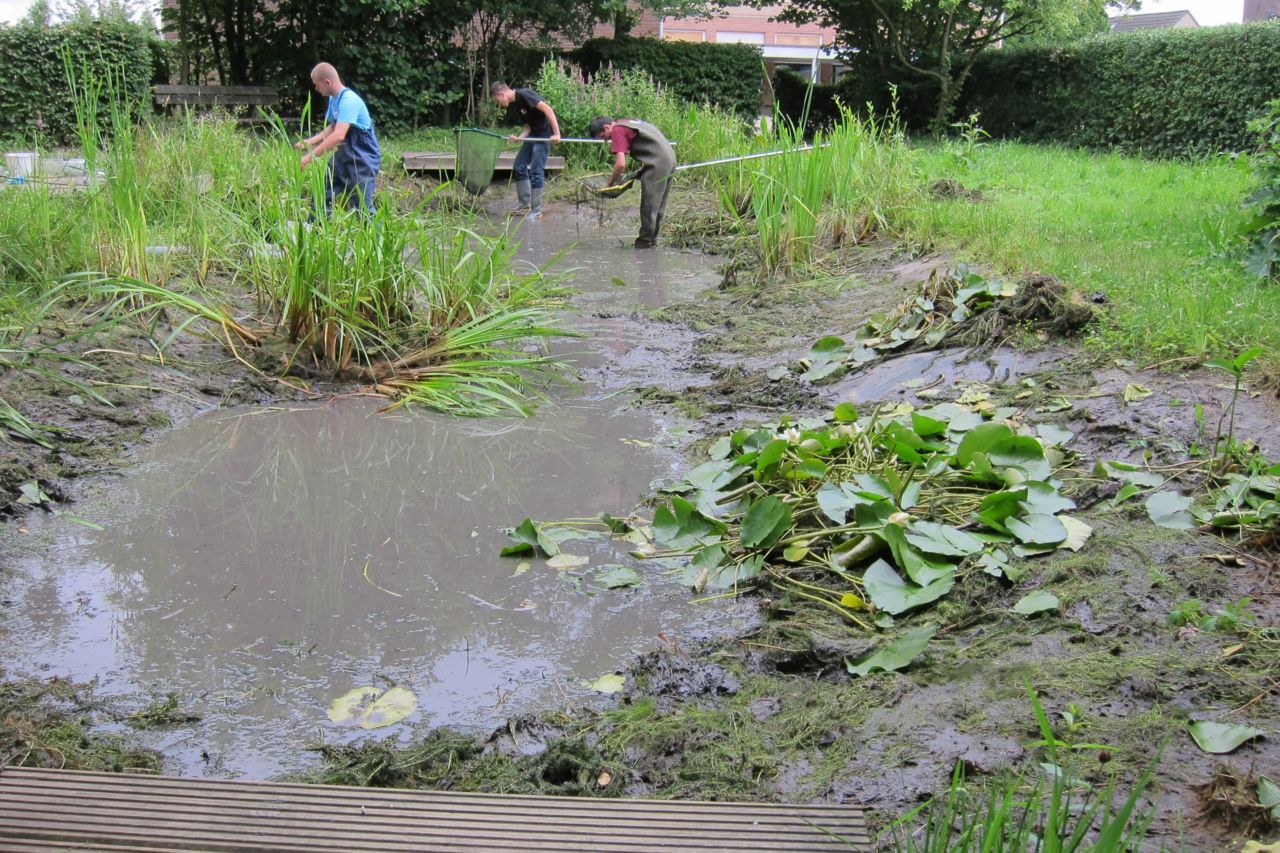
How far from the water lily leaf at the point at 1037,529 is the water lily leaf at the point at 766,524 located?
30.3 inches

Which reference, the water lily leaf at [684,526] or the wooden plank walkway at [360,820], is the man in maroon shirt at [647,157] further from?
the wooden plank walkway at [360,820]

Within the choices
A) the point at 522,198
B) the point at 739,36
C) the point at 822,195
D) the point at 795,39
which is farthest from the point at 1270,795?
the point at 739,36

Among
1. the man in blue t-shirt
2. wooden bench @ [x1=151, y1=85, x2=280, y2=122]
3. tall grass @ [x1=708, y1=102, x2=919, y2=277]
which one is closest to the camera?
the man in blue t-shirt

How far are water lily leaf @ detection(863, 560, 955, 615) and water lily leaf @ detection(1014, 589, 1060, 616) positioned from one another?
0.23 m

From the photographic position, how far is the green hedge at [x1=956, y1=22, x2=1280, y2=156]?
45.9 feet

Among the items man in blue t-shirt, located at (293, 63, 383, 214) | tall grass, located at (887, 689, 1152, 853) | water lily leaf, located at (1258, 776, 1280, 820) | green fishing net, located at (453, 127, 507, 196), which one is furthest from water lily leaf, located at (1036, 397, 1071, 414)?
green fishing net, located at (453, 127, 507, 196)

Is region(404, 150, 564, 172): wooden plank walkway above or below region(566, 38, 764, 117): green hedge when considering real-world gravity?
below

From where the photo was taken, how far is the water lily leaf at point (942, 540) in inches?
138

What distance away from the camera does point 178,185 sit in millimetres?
7465

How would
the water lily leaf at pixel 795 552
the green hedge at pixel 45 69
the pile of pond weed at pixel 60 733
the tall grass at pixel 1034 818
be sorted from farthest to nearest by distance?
the green hedge at pixel 45 69 → the water lily leaf at pixel 795 552 → the pile of pond weed at pixel 60 733 → the tall grass at pixel 1034 818

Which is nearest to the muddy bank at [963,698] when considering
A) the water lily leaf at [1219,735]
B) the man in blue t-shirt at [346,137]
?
the water lily leaf at [1219,735]

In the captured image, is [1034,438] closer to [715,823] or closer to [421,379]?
[715,823]

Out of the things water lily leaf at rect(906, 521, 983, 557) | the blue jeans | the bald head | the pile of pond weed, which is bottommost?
the pile of pond weed

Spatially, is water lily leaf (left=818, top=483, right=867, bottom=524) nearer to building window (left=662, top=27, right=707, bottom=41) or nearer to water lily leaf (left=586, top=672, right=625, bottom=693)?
water lily leaf (left=586, top=672, right=625, bottom=693)
